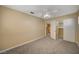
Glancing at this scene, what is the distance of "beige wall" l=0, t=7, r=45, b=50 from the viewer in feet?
7.74

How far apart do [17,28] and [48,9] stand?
3.01ft

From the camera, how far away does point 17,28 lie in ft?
7.93

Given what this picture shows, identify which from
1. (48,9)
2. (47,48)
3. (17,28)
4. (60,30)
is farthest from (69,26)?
(17,28)

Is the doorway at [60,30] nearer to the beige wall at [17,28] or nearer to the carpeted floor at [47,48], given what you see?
the carpeted floor at [47,48]

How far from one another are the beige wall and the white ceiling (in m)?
0.13

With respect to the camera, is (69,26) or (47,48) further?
(69,26)

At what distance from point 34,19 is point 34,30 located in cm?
30

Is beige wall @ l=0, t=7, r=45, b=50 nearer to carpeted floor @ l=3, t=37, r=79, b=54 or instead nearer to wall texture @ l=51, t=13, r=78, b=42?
carpeted floor @ l=3, t=37, r=79, b=54

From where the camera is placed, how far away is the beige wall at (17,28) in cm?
236

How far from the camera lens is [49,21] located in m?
2.48

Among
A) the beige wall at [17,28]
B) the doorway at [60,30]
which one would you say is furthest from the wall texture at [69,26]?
the beige wall at [17,28]

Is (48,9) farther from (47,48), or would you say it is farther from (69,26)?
(47,48)
